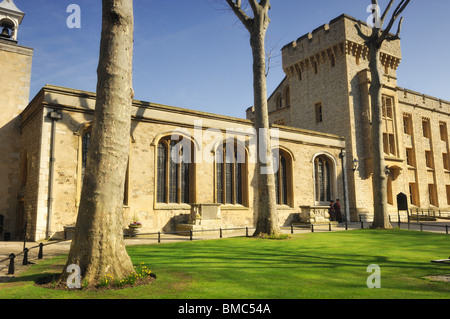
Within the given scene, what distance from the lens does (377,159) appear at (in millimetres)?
19406

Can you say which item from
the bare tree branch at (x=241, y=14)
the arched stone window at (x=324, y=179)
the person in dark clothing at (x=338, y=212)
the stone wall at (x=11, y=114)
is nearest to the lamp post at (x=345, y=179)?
the arched stone window at (x=324, y=179)

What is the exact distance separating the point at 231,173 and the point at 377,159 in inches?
340

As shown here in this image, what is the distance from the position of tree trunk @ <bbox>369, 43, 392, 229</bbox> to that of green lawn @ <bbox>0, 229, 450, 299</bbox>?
751cm

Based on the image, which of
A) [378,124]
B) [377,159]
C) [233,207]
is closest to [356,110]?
[378,124]

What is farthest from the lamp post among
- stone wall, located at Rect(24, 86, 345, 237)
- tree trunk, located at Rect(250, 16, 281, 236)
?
tree trunk, located at Rect(250, 16, 281, 236)

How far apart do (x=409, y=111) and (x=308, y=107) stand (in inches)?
417

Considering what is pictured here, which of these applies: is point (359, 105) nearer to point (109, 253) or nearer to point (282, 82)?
point (282, 82)

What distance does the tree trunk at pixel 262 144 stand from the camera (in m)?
14.5

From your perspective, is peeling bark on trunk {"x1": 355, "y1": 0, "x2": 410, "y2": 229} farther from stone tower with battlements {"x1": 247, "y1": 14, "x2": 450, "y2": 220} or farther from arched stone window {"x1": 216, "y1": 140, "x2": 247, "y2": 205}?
arched stone window {"x1": 216, "y1": 140, "x2": 247, "y2": 205}

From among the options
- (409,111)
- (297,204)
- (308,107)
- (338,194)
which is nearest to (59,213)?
(297,204)

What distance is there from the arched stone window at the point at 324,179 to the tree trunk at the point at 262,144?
10.6 m

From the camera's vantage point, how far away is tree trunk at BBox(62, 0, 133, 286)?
20.5 ft

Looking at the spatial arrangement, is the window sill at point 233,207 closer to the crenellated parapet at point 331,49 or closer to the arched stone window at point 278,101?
the crenellated parapet at point 331,49

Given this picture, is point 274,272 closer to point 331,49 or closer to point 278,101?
point 331,49
